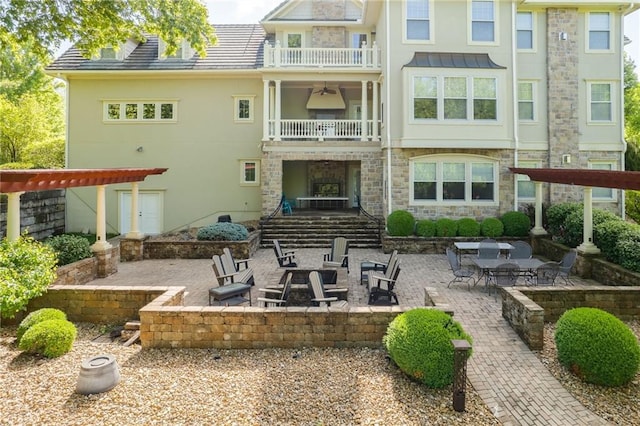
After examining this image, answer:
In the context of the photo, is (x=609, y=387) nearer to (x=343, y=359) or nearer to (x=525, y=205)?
(x=343, y=359)

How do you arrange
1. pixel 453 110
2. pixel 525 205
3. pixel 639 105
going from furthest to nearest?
pixel 639 105, pixel 525 205, pixel 453 110

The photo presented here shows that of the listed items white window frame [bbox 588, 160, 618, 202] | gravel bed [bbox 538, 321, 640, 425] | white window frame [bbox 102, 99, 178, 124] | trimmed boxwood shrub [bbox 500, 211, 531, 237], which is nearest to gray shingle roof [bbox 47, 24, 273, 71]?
white window frame [bbox 102, 99, 178, 124]

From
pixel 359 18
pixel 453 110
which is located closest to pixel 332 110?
pixel 359 18

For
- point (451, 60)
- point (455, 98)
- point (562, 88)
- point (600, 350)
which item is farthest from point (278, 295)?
point (562, 88)

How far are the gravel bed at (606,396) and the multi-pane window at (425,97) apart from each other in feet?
38.3

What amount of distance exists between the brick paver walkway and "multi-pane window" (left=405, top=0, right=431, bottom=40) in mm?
9579

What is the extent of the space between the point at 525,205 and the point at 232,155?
14.6m

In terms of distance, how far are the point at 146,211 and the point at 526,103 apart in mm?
19636

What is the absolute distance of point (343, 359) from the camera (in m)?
6.43

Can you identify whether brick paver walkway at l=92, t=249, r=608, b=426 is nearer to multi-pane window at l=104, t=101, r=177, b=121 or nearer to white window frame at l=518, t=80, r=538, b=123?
white window frame at l=518, t=80, r=538, b=123

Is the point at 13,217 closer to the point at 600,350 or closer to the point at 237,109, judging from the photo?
the point at 600,350

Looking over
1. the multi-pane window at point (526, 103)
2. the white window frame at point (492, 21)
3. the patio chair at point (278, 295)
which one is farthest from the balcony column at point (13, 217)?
the multi-pane window at point (526, 103)

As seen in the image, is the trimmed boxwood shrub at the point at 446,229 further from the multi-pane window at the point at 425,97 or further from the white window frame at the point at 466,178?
the multi-pane window at the point at 425,97

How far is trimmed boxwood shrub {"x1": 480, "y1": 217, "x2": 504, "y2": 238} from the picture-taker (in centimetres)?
1548
